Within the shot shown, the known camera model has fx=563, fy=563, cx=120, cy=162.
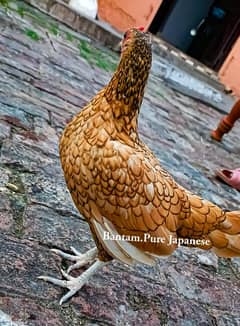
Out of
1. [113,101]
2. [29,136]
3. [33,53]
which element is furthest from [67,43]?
[113,101]

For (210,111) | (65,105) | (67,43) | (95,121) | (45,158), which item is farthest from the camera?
(210,111)

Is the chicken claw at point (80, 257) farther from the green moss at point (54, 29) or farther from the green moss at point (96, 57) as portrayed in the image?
the green moss at point (54, 29)

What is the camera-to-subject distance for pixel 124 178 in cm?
172

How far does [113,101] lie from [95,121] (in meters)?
0.09

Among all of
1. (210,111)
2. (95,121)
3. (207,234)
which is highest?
(95,121)

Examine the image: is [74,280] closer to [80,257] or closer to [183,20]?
[80,257]

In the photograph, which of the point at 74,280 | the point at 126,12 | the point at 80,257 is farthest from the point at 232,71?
the point at 74,280

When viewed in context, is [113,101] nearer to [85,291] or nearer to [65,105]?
[85,291]

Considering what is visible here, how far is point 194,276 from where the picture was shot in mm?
2568

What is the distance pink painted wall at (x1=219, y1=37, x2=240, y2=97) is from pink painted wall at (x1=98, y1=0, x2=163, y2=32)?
5.27 feet

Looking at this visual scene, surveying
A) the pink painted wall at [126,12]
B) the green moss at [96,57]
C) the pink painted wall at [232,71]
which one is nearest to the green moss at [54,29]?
the green moss at [96,57]

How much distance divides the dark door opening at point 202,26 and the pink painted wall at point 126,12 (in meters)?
1.90

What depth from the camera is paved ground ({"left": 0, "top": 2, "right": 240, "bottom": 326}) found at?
6.19 feet

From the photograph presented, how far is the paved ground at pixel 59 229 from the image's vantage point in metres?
1.89
